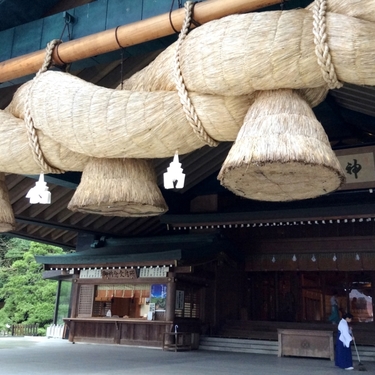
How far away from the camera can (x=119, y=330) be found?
1037cm

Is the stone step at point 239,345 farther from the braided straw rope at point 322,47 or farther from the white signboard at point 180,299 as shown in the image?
the braided straw rope at point 322,47

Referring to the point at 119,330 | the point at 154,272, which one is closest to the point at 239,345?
the point at 154,272

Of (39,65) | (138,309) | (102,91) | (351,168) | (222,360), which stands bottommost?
(222,360)

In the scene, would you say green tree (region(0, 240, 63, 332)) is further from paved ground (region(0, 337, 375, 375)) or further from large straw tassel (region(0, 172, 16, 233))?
large straw tassel (region(0, 172, 16, 233))

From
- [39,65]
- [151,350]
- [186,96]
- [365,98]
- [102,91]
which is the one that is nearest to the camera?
[186,96]

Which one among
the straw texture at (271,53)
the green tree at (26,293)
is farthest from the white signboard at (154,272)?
the green tree at (26,293)

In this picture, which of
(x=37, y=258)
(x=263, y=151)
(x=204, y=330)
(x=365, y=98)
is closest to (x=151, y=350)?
(x=204, y=330)

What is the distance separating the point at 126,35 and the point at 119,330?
9196 millimetres

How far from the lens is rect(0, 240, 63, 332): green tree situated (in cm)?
1820

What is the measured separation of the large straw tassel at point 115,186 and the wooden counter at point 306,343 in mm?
7152

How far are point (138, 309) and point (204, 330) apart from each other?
1.91m

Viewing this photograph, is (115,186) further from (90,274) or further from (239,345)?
(90,274)

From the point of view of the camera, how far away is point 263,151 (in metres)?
1.58

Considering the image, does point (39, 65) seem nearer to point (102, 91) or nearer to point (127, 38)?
point (127, 38)
